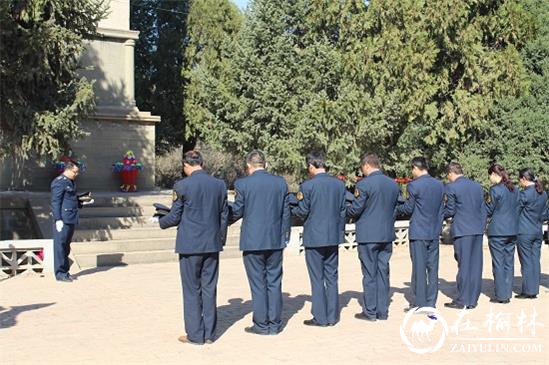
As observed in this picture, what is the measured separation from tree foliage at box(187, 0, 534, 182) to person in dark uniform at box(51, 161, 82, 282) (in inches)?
282

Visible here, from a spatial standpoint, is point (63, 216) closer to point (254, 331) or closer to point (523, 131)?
point (254, 331)

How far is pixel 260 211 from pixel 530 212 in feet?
14.4

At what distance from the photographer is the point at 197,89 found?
79.9 ft

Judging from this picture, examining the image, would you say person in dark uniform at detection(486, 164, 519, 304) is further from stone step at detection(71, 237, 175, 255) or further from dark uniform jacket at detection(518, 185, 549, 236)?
stone step at detection(71, 237, 175, 255)

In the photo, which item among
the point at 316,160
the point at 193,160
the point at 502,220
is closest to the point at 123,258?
the point at 316,160

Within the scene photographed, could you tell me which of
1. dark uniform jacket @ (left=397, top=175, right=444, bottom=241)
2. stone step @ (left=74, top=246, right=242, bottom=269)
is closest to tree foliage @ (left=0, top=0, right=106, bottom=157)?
stone step @ (left=74, top=246, right=242, bottom=269)

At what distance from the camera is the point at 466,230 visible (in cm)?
905

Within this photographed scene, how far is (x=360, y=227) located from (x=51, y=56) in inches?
268

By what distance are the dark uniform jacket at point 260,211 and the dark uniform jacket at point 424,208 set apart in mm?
1855

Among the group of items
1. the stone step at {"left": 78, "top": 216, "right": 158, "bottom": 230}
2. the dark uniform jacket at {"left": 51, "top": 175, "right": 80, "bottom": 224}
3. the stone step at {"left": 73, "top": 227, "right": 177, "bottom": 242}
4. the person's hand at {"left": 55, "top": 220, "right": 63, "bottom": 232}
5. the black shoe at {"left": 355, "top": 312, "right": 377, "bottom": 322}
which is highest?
the dark uniform jacket at {"left": 51, "top": 175, "right": 80, "bottom": 224}

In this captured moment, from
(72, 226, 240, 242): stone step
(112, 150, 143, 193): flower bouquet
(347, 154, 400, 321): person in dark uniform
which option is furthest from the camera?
(112, 150, 143, 193): flower bouquet

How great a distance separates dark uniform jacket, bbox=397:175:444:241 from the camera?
8516 millimetres

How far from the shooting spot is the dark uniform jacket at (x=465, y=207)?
9.03 meters

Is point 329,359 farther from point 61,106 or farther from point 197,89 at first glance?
point 197,89
